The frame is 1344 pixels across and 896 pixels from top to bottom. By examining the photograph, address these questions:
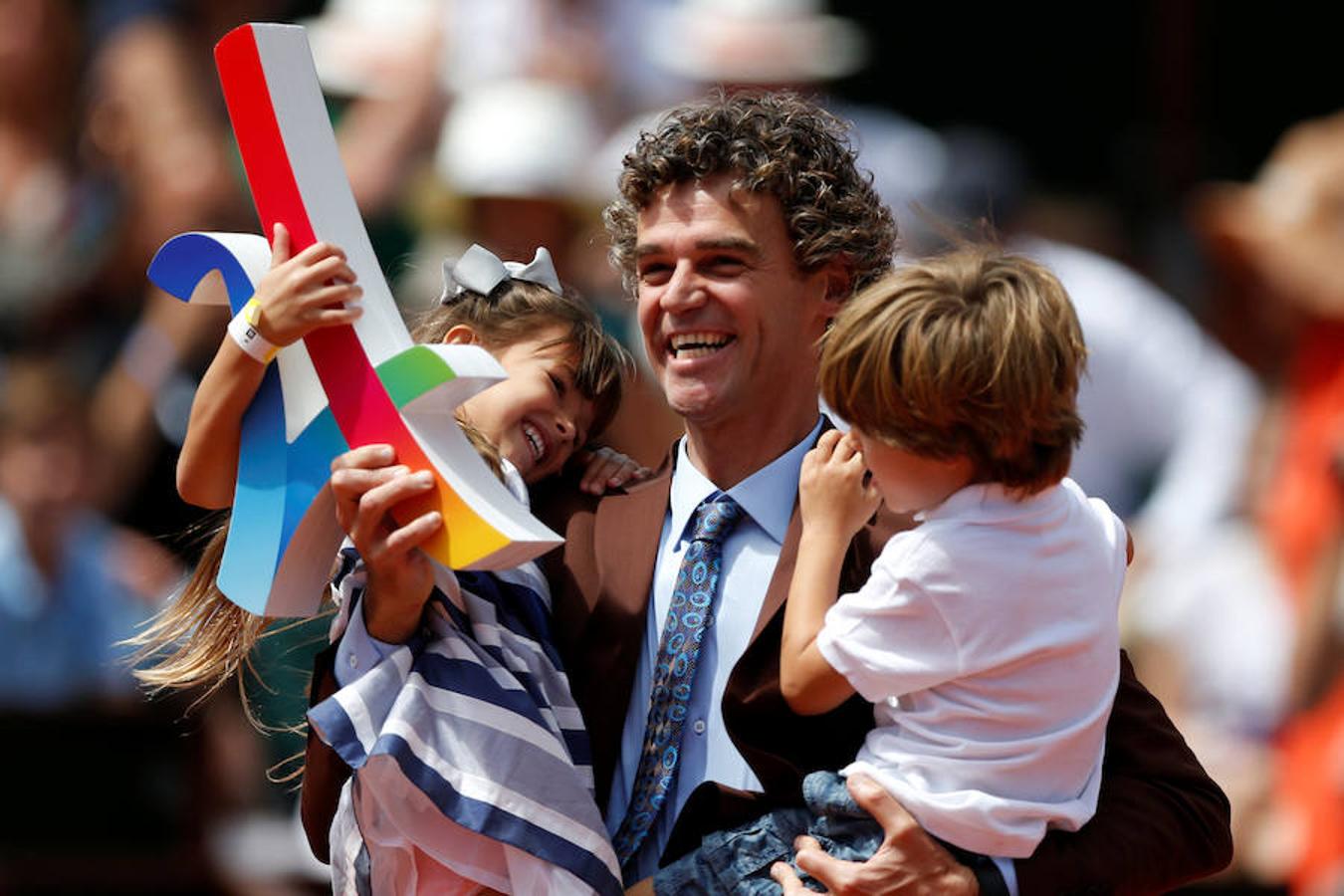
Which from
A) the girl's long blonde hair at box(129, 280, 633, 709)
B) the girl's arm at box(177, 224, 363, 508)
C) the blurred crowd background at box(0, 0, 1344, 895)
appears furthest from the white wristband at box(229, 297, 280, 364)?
the blurred crowd background at box(0, 0, 1344, 895)

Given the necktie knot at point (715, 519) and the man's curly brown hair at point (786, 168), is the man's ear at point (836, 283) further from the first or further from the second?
the necktie knot at point (715, 519)

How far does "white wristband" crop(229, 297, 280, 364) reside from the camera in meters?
3.09

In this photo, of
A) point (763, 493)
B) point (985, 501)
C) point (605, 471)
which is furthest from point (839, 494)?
point (605, 471)

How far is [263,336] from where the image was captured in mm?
3098

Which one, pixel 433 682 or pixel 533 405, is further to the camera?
pixel 533 405

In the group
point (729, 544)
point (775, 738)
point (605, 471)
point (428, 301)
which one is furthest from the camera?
point (428, 301)

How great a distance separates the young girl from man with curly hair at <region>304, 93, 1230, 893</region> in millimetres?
112

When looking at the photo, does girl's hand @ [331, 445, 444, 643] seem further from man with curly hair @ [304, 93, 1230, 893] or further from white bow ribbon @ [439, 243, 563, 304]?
white bow ribbon @ [439, 243, 563, 304]

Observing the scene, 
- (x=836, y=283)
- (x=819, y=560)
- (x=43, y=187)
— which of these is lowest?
(x=43, y=187)

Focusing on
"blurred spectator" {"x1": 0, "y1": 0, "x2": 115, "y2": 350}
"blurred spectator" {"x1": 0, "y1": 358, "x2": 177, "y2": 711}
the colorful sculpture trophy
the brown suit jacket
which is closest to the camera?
the colorful sculpture trophy

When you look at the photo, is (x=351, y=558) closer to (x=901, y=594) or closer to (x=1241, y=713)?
(x=901, y=594)

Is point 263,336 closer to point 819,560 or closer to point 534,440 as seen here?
point 534,440

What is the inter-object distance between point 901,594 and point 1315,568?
357 cm

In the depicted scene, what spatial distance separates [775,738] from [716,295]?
2.18ft
